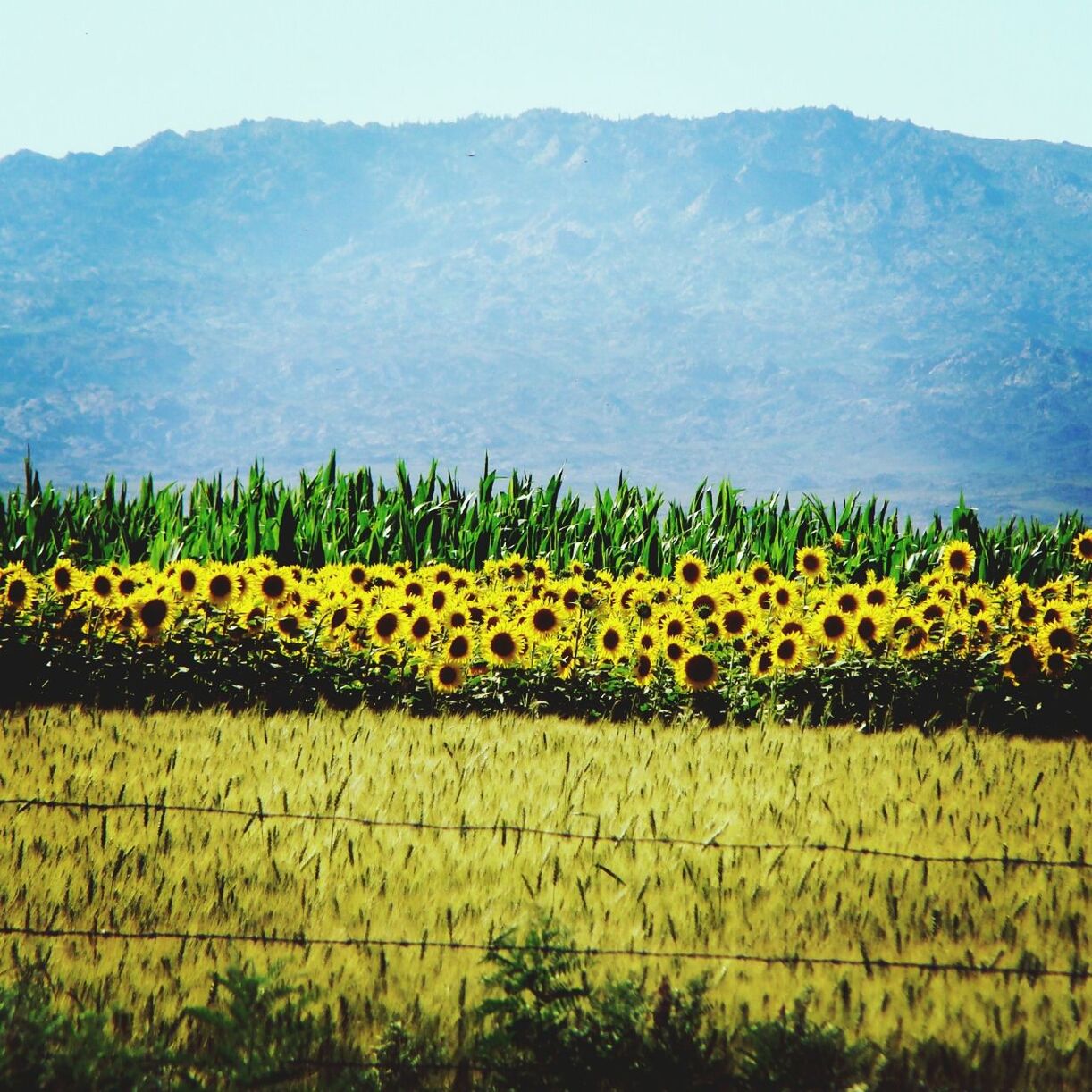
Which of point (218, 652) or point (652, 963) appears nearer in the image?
point (652, 963)

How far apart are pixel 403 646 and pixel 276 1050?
3608 millimetres

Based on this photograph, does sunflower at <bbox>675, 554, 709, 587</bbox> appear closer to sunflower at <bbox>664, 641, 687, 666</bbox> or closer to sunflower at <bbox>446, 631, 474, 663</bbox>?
sunflower at <bbox>664, 641, 687, 666</bbox>

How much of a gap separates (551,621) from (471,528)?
9.56 ft

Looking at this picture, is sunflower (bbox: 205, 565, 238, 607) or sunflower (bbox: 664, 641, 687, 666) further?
sunflower (bbox: 205, 565, 238, 607)

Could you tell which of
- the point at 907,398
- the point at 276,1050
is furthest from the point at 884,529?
the point at 907,398

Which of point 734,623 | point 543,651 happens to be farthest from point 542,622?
point 734,623

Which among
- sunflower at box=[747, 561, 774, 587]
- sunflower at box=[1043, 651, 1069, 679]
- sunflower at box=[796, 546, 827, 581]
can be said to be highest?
sunflower at box=[796, 546, 827, 581]

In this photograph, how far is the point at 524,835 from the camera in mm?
4281

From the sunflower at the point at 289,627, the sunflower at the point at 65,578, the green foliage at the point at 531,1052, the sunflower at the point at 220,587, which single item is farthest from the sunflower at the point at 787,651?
the sunflower at the point at 65,578

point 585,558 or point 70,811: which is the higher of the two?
point 585,558

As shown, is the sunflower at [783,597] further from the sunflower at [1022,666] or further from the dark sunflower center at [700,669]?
the sunflower at [1022,666]

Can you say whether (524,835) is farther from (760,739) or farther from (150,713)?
(150,713)

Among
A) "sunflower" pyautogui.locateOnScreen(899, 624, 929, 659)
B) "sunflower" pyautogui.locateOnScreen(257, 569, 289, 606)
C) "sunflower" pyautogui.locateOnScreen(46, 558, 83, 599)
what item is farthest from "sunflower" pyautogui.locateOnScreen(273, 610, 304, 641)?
"sunflower" pyautogui.locateOnScreen(899, 624, 929, 659)

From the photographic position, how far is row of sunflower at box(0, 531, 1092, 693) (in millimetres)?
6367
